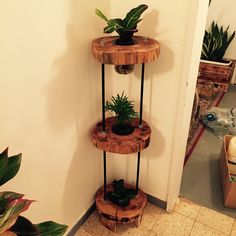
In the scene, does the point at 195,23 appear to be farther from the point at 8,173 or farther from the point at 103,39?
the point at 8,173

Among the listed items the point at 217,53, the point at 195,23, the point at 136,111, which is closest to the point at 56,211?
the point at 136,111

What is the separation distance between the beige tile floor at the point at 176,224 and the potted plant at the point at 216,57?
1.86m

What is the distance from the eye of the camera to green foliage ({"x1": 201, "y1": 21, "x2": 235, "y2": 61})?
2.93 m

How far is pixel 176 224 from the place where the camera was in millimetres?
1515

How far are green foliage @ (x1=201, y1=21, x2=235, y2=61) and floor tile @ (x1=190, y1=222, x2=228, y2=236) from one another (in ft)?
7.02

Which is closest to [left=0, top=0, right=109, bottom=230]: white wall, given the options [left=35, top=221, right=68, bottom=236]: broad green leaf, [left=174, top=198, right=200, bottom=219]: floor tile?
[left=35, top=221, right=68, bottom=236]: broad green leaf

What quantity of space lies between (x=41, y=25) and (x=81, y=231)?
44.7 inches

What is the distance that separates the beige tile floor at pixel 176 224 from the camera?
1465 millimetres

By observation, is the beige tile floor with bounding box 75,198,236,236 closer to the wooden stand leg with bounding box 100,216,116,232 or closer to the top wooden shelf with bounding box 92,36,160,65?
the wooden stand leg with bounding box 100,216,116,232

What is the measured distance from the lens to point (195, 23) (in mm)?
1038

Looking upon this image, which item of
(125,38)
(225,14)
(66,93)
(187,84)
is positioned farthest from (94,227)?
(225,14)

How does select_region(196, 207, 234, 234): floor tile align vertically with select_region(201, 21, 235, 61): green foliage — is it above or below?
below

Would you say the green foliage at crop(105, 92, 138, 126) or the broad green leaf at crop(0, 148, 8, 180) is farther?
the green foliage at crop(105, 92, 138, 126)

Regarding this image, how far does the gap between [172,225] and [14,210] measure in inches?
46.8
